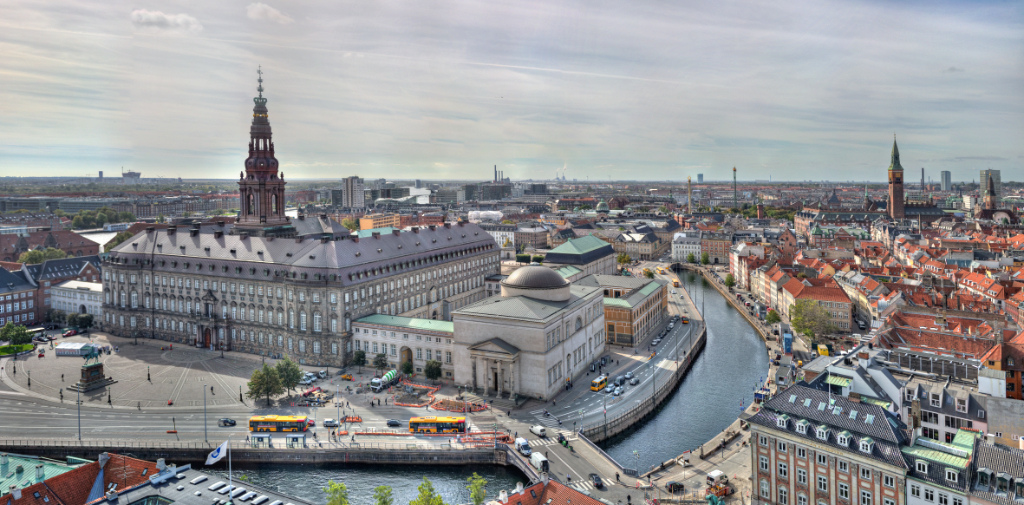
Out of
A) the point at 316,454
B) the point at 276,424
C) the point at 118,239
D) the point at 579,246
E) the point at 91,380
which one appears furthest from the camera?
the point at 118,239

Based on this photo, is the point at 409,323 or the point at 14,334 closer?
the point at 409,323

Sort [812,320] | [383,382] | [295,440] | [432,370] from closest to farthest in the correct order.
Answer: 1. [295,440]
2. [383,382]
3. [432,370]
4. [812,320]

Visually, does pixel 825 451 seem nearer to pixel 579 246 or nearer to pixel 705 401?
pixel 705 401

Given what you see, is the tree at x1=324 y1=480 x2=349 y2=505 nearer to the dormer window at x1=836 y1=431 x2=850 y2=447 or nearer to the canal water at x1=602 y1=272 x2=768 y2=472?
the canal water at x1=602 y1=272 x2=768 y2=472

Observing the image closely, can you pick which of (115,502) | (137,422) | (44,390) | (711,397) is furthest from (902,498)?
(44,390)

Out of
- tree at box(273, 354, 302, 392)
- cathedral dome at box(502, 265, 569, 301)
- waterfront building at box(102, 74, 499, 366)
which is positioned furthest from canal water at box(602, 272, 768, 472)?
waterfront building at box(102, 74, 499, 366)

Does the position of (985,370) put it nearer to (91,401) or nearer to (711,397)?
(711,397)

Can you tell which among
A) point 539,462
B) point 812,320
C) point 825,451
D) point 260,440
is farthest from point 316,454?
point 812,320

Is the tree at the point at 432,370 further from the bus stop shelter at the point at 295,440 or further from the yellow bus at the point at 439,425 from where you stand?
the bus stop shelter at the point at 295,440
